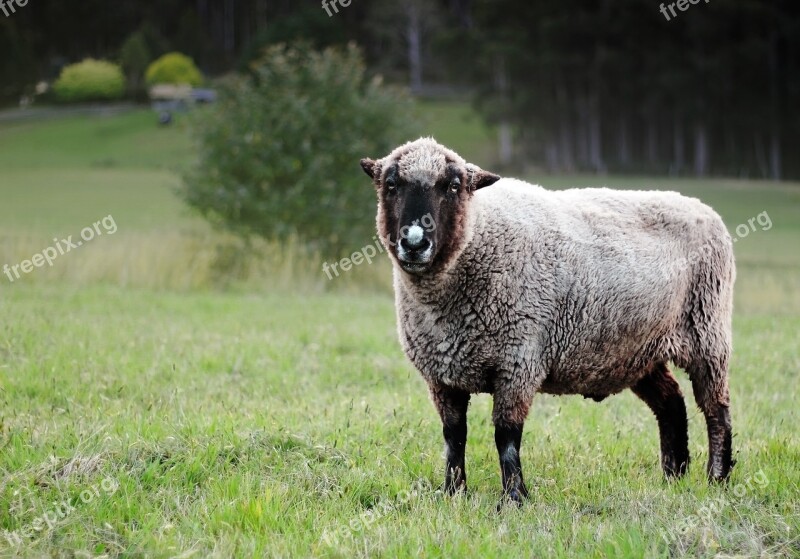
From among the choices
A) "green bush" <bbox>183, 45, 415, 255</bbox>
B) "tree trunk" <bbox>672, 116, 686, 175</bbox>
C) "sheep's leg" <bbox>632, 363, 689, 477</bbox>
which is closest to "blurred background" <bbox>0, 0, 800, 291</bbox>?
"tree trunk" <bbox>672, 116, 686, 175</bbox>

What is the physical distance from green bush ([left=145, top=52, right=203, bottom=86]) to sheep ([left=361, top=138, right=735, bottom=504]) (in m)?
51.5

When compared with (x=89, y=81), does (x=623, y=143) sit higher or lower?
Answer: lower

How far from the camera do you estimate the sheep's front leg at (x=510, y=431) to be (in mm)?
5930

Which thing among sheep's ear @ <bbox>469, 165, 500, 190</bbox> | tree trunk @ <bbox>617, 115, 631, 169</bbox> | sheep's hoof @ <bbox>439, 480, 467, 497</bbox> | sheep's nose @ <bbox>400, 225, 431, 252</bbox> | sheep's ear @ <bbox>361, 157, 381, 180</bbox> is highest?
tree trunk @ <bbox>617, 115, 631, 169</bbox>

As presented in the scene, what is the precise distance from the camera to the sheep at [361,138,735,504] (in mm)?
5945

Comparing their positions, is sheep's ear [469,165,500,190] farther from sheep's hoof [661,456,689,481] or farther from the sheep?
sheep's hoof [661,456,689,481]

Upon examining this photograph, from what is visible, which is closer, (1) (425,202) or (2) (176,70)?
(1) (425,202)

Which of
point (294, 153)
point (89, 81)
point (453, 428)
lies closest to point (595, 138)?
point (89, 81)

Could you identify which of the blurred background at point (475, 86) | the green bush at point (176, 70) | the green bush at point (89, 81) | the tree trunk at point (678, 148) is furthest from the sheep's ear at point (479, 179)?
the tree trunk at point (678, 148)

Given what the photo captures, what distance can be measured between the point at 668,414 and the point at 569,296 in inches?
68.6

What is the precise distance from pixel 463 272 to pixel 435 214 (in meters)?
0.60

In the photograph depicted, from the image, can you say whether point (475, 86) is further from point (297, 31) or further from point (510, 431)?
point (510, 431)

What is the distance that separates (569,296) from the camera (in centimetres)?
626

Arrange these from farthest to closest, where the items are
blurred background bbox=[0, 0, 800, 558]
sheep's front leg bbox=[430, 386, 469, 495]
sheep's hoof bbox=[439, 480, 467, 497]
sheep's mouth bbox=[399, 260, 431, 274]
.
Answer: sheep's front leg bbox=[430, 386, 469, 495]
sheep's hoof bbox=[439, 480, 467, 497]
sheep's mouth bbox=[399, 260, 431, 274]
blurred background bbox=[0, 0, 800, 558]
